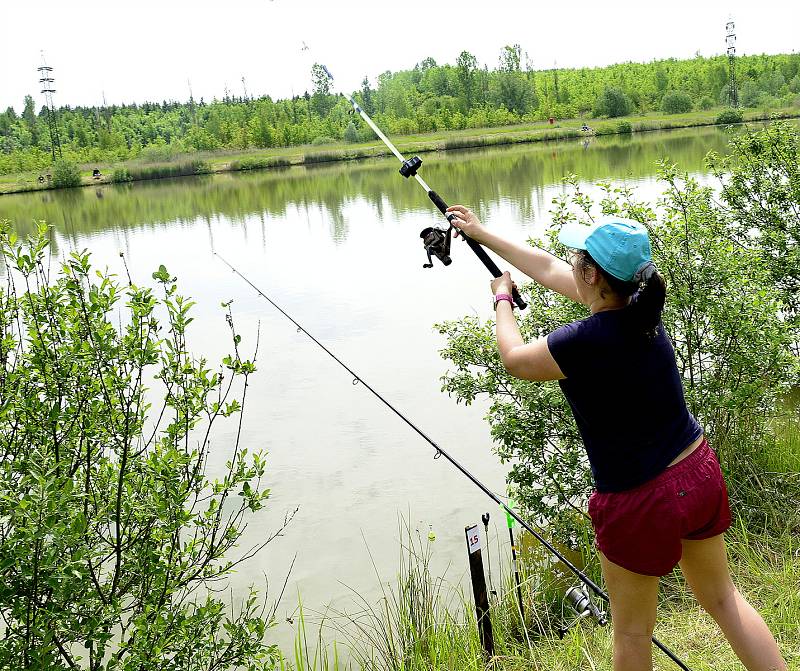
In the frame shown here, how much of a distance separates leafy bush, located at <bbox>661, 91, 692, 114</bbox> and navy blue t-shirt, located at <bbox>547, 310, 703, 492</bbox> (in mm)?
74295

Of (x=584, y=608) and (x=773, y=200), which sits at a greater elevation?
(x=773, y=200)

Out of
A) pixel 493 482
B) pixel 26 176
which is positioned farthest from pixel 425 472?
pixel 26 176

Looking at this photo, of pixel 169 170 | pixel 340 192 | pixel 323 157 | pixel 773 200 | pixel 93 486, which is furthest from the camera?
pixel 323 157

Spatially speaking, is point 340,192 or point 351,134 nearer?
point 340,192

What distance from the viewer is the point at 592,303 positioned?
2.13 meters

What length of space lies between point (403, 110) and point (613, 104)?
2167 cm

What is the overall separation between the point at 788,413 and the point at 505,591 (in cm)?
227

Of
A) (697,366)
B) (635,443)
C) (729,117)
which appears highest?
(729,117)

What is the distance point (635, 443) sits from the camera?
2.04 metres

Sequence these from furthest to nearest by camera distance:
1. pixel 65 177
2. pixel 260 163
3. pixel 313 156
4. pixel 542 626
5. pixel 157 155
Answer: pixel 157 155 → pixel 313 156 → pixel 260 163 → pixel 65 177 → pixel 542 626

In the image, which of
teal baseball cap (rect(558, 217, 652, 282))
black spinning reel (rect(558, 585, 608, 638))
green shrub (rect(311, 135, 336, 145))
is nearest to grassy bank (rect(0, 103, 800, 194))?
green shrub (rect(311, 135, 336, 145))

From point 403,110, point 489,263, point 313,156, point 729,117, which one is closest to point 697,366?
point 489,263

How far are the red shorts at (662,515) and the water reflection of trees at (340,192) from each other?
15525 millimetres

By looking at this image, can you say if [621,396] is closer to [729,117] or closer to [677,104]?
[729,117]
